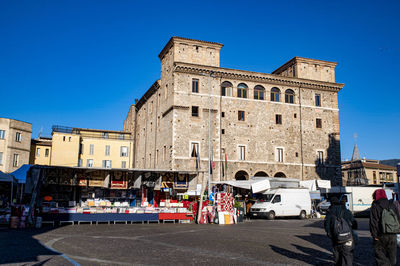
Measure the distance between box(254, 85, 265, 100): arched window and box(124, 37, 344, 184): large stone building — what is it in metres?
0.10

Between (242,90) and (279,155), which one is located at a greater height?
(242,90)

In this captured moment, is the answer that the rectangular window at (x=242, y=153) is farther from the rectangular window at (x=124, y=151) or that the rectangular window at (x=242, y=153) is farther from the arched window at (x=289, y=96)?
the rectangular window at (x=124, y=151)

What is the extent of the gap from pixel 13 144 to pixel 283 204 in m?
34.9

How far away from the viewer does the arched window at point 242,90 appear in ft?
122

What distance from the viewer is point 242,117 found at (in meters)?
37.0

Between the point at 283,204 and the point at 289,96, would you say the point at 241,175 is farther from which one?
the point at 289,96

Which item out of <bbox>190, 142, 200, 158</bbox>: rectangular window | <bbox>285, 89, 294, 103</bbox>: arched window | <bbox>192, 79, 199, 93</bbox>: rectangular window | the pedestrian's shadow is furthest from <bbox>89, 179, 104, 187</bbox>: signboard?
<bbox>285, 89, 294, 103</bbox>: arched window

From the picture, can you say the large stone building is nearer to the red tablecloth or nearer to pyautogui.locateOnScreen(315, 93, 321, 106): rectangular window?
pyautogui.locateOnScreen(315, 93, 321, 106): rectangular window

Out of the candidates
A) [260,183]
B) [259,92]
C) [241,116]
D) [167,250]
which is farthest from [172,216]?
[259,92]

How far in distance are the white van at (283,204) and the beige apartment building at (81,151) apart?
27450mm

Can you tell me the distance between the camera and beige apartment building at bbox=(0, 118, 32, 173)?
45.0 meters

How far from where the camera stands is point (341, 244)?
291 inches

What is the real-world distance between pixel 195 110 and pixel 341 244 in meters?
28.6

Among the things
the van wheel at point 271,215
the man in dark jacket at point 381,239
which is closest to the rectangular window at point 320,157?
the van wheel at point 271,215
